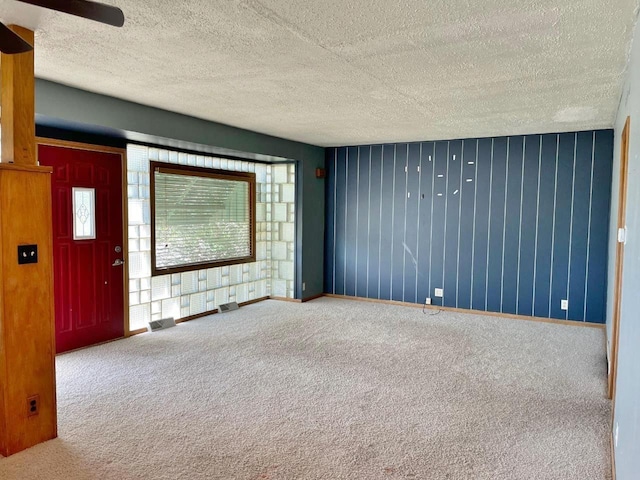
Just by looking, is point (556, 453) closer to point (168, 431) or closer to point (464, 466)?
point (464, 466)

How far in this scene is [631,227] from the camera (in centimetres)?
210

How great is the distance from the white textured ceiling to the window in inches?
41.2

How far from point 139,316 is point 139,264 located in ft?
1.81

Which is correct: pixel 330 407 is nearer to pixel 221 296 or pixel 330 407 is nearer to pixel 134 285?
pixel 134 285

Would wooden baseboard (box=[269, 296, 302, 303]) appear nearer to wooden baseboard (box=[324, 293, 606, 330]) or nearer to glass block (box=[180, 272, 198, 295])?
wooden baseboard (box=[324, 293, 606, 330])

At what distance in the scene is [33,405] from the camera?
259cm

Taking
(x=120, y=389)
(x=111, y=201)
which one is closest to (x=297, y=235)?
(x=111, y=201)

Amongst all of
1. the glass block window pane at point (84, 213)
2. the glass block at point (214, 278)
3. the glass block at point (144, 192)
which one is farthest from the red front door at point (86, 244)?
the glass block at point (214, 278)

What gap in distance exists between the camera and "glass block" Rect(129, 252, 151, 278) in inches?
191

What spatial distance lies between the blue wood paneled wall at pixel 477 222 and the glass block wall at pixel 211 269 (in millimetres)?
743

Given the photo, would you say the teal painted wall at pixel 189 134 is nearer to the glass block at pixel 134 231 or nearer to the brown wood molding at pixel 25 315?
the glass block at pixel 134 231

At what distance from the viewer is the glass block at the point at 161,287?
5.09 metres

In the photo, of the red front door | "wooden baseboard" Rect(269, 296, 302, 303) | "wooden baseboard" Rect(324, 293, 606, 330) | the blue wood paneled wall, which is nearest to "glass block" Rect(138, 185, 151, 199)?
the red front door

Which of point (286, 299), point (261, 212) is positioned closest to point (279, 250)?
point (261, 212)
